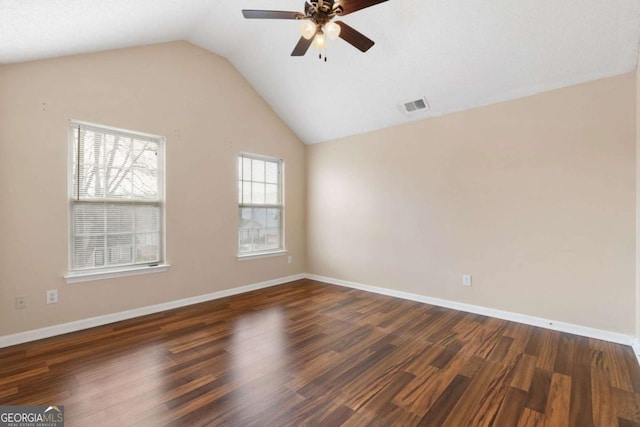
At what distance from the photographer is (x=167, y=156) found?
3510 mm

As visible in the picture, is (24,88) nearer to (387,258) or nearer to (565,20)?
(387,258)

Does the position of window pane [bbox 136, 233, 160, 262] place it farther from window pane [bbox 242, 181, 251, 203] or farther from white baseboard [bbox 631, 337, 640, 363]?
white baseboard [bbox 631, 337, 640, 363]

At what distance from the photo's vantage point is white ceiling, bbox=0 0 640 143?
2.31 metres

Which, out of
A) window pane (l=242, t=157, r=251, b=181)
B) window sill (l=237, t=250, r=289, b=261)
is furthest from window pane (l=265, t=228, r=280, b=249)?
window pane (l=242, t=157, r=251, b=181)

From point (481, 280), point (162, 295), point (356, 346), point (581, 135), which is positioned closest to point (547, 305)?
point (481, 280)

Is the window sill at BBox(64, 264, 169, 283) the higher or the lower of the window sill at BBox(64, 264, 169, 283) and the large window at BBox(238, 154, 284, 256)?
the lower

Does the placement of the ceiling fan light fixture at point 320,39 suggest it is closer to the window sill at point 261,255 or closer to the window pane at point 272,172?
the window pane at point 272,172

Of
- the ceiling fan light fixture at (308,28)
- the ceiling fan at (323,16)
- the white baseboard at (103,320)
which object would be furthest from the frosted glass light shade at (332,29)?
the white baseboard at (103,320)

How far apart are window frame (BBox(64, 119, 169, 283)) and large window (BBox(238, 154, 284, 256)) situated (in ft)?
3.54

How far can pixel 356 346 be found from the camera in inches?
102

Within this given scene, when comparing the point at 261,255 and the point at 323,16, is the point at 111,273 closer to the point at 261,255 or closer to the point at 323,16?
the point at 261,255

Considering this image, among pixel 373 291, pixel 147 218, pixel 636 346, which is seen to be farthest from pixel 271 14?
pixel 636 346

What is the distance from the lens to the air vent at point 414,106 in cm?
362
